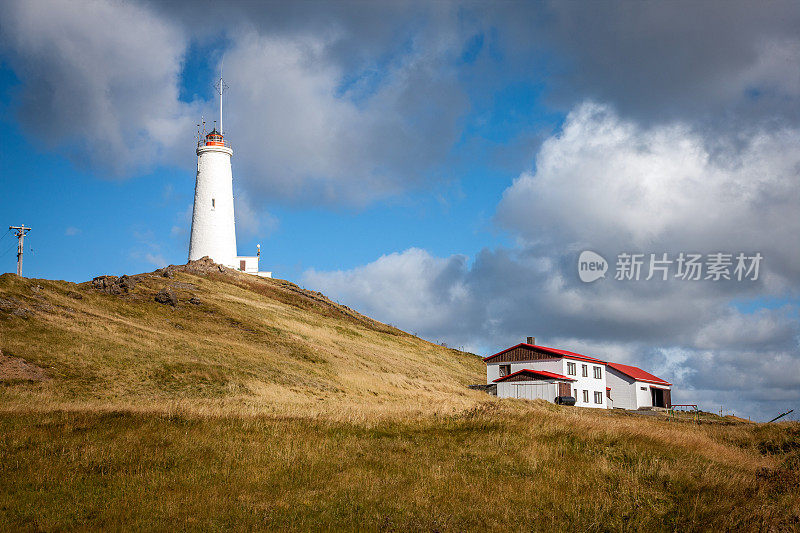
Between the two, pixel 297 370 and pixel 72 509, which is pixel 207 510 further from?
pixel 297 370

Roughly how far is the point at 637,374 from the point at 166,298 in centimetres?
5571

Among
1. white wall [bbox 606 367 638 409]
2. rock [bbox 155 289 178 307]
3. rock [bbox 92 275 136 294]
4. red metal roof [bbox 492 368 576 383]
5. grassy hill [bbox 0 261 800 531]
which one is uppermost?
rock [bbox 92 275 136 294]

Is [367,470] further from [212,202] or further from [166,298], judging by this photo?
[212,202]

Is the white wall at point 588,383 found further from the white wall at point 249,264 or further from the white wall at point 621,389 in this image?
the white wall at point 249,264

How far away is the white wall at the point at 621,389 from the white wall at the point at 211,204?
55.1 m

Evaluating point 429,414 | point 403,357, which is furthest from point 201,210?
point 429,414

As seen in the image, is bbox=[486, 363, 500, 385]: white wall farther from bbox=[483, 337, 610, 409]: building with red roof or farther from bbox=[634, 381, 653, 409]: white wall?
bbox=[634, 381, 653, 409]: white wall

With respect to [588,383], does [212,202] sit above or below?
above

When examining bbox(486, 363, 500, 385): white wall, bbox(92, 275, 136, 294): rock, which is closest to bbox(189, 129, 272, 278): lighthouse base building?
bbox(92, 275, 136, 294): rock

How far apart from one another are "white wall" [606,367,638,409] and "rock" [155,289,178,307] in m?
50.6

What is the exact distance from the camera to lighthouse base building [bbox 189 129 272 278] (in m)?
84.3

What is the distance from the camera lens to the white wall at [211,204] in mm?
84312

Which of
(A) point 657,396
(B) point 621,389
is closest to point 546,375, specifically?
(B) point 621,389

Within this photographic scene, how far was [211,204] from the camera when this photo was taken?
275 feet
